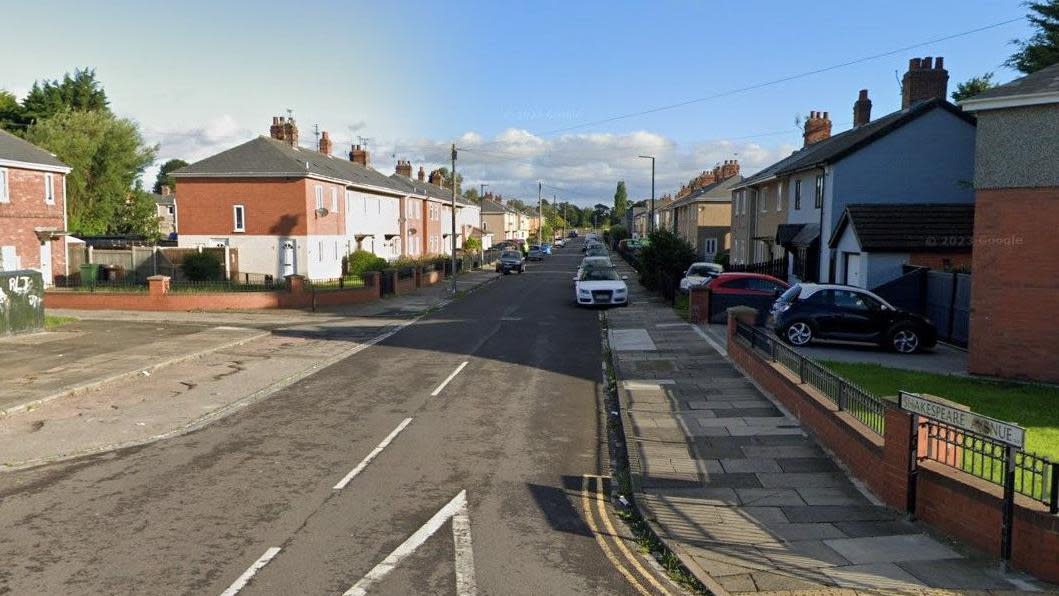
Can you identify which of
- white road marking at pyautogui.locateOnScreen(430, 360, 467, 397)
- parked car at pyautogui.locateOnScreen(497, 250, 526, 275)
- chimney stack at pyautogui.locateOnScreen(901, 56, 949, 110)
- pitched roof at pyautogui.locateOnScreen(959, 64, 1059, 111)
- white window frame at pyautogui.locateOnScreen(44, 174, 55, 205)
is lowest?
white road marking at pyautogui.locateOnScreen(430, 360, 467, 397)

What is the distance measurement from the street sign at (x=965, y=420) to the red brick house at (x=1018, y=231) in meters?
9.19

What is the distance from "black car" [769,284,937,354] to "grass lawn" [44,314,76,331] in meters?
21.8

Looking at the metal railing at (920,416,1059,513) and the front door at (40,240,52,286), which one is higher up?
the front door at (40,240,52,286)

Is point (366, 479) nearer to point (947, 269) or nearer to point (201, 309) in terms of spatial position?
point (947, 269)

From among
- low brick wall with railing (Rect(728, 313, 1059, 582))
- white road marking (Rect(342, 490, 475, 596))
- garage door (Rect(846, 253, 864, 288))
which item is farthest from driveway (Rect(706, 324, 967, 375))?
white road marking (Rect(342, 490, 475, 596))

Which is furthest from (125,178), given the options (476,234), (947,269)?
(947,269)

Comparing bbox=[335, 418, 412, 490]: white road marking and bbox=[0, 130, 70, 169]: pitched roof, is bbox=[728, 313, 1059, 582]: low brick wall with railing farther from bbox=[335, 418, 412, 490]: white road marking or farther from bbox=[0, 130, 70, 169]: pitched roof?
bbox=[0, 130, 70, 169]: pitched roof

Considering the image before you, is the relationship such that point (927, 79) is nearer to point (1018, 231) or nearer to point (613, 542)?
point (1018, 231)

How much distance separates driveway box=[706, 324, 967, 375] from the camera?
56.2 feet

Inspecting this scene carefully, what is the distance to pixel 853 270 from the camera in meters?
26.1

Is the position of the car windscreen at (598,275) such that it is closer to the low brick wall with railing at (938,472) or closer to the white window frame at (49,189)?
the low brick wall with railing at (938,472)

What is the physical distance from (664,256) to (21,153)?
95.4ft

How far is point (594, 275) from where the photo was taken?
34.3 metres

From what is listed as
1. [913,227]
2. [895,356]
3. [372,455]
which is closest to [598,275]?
[913,227]
